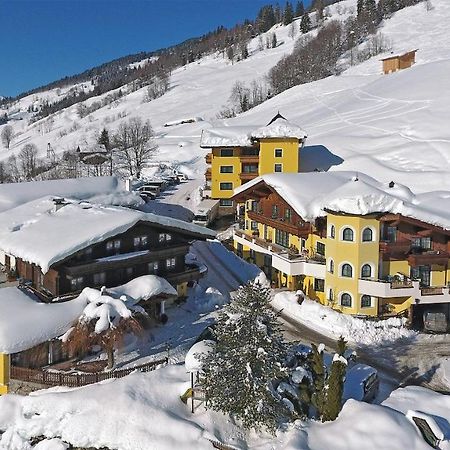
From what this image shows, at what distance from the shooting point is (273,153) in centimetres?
5500

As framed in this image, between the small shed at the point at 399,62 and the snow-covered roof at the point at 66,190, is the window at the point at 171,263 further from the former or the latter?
the small shed at the point at 399,62

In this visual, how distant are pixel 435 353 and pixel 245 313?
531 inches

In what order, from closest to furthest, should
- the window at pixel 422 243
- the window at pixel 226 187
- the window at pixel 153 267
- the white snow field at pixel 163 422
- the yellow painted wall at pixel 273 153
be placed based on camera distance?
the white snow field at pixel 163 422 → the window at pixel 153 267 → the window at pixel 422 243 → the yellow painted wall at pixel 273 153 → the window at pixel 226 187

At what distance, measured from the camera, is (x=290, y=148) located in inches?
2178

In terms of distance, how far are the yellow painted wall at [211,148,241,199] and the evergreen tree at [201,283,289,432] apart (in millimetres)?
40261

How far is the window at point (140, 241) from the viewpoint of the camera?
31.1m

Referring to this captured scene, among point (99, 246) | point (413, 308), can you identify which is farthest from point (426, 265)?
point (99, 246)

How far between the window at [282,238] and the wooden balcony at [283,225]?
75 centimetres

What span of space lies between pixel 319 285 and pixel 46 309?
16828 mm

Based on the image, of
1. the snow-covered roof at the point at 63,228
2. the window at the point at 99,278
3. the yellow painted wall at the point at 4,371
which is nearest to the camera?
the yellow painted wall at the point at 4,371

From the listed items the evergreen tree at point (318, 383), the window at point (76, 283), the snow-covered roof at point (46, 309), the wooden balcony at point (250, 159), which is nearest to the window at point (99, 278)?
the window at point (76, 283)

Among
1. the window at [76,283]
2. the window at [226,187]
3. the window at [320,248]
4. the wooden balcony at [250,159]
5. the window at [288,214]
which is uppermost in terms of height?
the wooden balcony at [250,159]

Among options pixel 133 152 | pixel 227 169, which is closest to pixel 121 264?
pixel 227 169

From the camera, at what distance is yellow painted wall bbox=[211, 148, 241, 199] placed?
2350 inches
